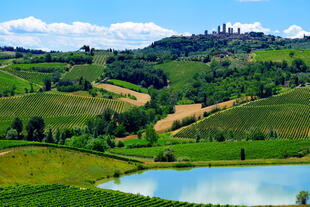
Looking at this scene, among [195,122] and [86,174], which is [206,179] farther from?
[195,122]

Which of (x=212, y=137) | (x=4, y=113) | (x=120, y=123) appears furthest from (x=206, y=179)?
(x=4, y=113)

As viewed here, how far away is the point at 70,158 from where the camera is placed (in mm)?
87750

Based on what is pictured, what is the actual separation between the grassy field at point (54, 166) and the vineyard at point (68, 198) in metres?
6.92

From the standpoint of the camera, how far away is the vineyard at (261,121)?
4857 inches

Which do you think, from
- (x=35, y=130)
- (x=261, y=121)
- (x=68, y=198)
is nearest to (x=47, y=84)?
(x=35, y=130)

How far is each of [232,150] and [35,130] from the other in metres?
49.0

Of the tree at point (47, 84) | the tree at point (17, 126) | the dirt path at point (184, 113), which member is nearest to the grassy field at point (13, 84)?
the tree at point (47, 84)

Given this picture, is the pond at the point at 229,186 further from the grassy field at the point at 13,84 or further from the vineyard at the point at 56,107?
the grassy field at the point at 13,84

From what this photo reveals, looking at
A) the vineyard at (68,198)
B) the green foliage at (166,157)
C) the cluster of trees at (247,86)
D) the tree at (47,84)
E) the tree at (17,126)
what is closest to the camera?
the vineyard at (68,198)

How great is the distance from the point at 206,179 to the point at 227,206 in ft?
54.3

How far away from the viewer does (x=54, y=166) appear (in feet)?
275

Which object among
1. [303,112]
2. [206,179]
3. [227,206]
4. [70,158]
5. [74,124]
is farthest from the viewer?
[74,124]

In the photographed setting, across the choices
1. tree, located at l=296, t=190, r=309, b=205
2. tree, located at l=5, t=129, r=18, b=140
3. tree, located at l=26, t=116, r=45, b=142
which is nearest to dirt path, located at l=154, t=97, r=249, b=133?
tree, located at l=26, t=116, r=45, b=142

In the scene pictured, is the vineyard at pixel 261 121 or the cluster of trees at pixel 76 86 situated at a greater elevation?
the cluster of trees at pixel 76 86
